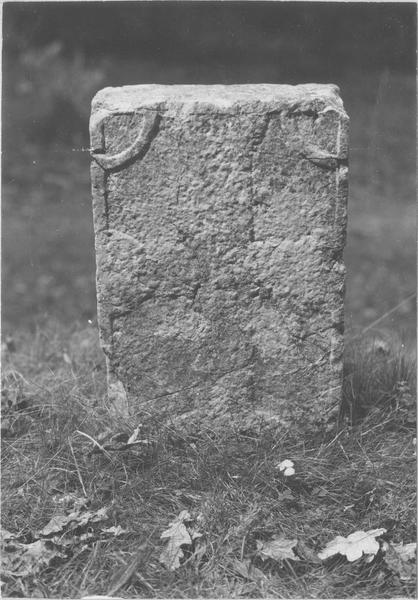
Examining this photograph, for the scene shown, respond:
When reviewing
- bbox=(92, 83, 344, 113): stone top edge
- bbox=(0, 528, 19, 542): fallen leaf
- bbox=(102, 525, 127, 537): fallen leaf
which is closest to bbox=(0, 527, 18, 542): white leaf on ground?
bbox=(0, 528, 19, 542): fallen leaf

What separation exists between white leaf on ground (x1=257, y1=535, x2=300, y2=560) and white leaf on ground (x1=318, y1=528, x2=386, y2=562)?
0.09 m

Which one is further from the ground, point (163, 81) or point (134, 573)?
point (163, 81)

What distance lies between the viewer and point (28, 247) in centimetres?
567

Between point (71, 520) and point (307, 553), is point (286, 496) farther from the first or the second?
point (71, 520)

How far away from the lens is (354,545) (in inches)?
87.6

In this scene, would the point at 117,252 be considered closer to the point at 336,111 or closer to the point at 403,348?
the point at 336,111

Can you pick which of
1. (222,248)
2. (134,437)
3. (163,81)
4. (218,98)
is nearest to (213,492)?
(134,437)

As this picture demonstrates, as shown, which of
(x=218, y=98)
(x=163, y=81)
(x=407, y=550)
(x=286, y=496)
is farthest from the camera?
(x=163, y=81)

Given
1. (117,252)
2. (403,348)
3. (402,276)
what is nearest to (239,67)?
(402,276)

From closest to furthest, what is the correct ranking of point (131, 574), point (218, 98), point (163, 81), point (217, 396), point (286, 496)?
point (131, 574), point (286, 496), point (218, 98), point (217, 396), point (163, 81)

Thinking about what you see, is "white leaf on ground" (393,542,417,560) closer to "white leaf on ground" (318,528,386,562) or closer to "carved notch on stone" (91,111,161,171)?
"white leaf on ground" (318,528,386,562)

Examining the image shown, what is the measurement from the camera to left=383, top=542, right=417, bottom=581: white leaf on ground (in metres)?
2.17

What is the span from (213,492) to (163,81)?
464 cm

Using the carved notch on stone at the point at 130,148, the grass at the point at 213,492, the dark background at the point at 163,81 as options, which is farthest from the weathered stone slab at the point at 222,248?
the dark background at the point at 163,81
